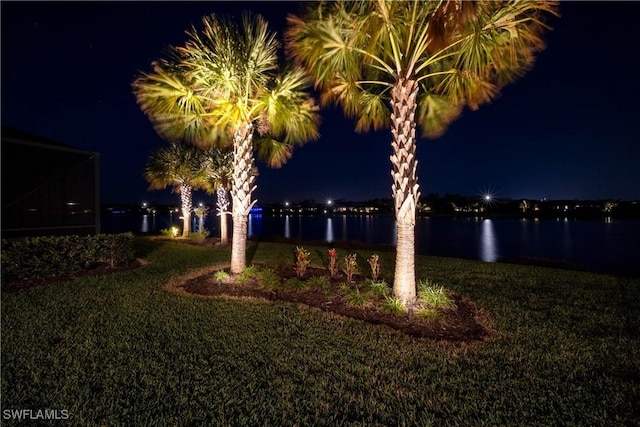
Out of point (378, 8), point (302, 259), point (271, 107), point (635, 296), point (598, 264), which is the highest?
point (378, 8)

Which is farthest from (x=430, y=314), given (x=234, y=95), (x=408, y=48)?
(x=234, y=95)

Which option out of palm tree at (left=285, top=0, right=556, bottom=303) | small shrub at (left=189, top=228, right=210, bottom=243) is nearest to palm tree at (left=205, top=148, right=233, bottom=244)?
small shrub at (left=189, top=228, right=210, bottom=243)

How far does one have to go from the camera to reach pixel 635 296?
756 cm

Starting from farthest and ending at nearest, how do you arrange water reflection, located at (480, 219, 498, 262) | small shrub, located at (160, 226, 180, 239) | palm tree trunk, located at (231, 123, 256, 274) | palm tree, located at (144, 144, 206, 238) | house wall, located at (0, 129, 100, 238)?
water reflection, located at (480, 219, 498, 262) < small shrub, located at (160, 226, 180, 239) < palm tree, located at (144, 144, 206, 238) < house wall, located at (0, 129, 100, 238) < palm tree trunk, located at (231, 123, 256, 274)

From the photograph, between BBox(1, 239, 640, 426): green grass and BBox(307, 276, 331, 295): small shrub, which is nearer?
BBox(1, 239, 640, 426): green grass

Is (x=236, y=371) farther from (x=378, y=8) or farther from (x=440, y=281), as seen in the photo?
(x=440, y=281)

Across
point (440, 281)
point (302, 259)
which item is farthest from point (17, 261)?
point (440, 281)

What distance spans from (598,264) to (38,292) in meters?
35.0

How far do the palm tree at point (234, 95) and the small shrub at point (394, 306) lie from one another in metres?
Result: 4.34

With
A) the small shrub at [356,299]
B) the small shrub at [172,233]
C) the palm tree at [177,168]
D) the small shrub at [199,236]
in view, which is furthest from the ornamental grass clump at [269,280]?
the small shrub at [172,233]

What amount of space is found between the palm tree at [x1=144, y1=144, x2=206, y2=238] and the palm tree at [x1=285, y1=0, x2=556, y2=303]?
13.5 metres

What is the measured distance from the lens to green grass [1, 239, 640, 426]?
119 inches

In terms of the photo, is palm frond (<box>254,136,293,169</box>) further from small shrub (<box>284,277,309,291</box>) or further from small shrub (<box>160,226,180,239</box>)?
small shrub (<box>160,226,180,239</box>)

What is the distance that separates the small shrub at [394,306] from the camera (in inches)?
228
